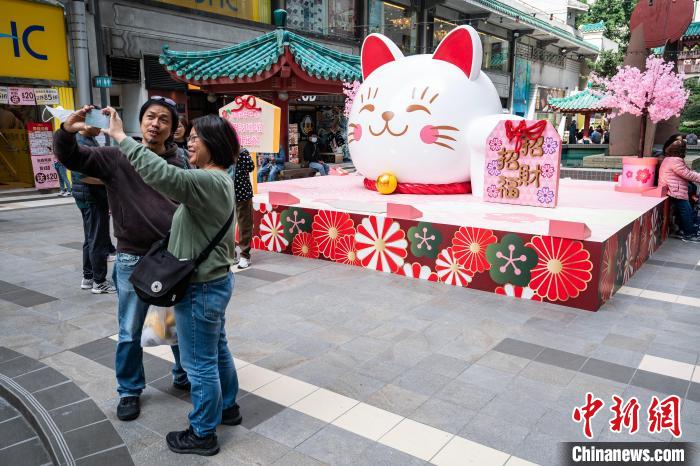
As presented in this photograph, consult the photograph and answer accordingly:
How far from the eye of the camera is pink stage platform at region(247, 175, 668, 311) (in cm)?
546

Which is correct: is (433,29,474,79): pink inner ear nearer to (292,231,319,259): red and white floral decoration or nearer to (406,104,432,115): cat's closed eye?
(406,104,432,115): cat's closed eye

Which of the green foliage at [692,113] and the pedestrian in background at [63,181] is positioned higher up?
the green foliage at [692,113]

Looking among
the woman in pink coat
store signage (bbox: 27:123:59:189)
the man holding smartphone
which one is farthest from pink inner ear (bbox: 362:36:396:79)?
store signage (bbox: 27:123:59:189)

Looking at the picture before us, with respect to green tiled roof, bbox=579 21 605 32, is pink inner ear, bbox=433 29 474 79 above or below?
below

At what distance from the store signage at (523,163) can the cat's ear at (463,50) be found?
1.23 metres

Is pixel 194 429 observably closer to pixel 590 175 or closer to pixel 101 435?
pixel 101 435

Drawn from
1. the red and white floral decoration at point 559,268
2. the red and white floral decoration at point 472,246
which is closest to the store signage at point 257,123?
the red and white floral decoration at point 472,246

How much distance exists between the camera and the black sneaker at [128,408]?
3.26 meters

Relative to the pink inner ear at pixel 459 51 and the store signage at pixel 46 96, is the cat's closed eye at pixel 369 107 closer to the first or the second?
the pink inner ear at pixel 459 51

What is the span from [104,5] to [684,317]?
47.9ft

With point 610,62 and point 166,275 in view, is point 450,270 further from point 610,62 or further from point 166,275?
point 610,62

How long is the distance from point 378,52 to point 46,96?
29.4 feet

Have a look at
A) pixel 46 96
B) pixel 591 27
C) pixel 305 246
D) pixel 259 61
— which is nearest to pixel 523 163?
pixel 305 246

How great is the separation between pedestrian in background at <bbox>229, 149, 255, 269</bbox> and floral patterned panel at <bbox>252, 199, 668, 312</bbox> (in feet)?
2.53
